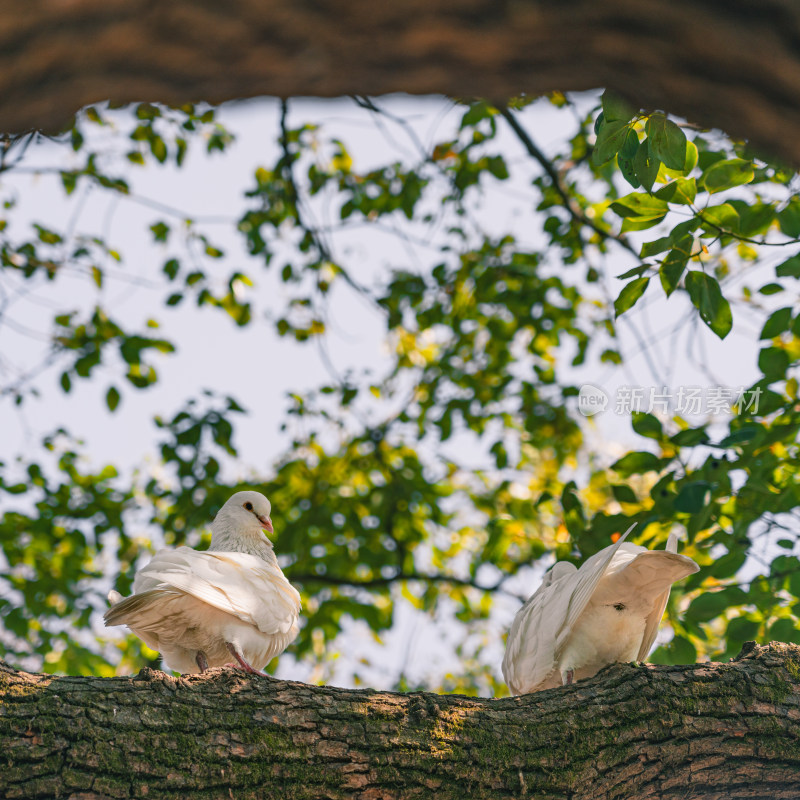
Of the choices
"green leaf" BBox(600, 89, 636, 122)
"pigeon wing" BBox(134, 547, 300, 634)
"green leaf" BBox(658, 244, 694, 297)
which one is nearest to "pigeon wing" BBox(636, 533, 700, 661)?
"green leaf" BBox(658, 244, 694, 297)

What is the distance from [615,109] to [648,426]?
64.3 inches

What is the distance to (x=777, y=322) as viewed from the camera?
3.11 meters

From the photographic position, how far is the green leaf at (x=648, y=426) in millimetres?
3439

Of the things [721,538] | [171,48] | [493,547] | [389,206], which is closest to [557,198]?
[389,206]

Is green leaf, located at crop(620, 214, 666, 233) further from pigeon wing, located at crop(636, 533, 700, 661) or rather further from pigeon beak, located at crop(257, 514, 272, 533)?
pigeon beak, located at crop(257, 514, 272, 533)

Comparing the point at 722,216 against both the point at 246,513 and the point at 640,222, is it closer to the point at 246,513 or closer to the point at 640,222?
the point at 640,222

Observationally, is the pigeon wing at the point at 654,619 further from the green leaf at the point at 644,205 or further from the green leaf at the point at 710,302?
the green leaf at the point at 644,205

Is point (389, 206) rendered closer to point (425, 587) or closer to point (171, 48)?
point (425, 587)

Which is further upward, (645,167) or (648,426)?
(645,167)

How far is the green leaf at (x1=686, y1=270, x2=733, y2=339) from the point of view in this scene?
8.98 feet

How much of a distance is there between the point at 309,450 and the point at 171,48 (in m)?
6.44

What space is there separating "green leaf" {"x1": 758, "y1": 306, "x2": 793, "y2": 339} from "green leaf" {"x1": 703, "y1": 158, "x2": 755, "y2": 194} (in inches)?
29.7

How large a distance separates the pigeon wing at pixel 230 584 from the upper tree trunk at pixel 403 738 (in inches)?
27.8

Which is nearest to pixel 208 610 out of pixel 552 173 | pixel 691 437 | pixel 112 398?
pixel 691 437
